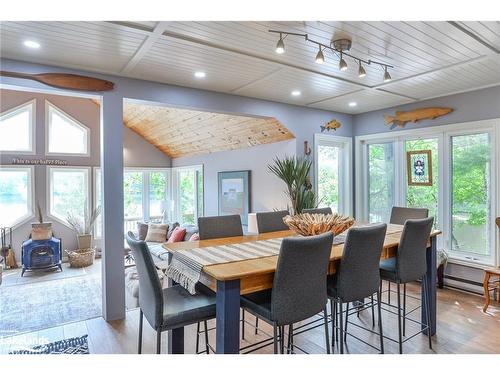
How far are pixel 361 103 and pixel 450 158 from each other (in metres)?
1.35

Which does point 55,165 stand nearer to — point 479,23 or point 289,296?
point 289,296

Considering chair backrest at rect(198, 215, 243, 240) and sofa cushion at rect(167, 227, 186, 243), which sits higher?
chair backrest at rect(198, 215, 243, 240)

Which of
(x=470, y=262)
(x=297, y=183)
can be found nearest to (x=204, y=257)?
(x=297, y=183)

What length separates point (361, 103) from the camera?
4.52m

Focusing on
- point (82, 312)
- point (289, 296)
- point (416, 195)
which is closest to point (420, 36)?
point (289, 296)

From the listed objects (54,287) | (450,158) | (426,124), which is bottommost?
(54,287)

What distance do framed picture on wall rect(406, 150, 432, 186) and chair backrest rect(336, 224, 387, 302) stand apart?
2735 millimetres

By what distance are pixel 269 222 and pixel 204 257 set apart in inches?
47.1

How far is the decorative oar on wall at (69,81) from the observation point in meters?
2.82

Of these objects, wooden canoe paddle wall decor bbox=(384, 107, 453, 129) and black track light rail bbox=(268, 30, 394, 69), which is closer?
black track light rail bbox=(268, 30, 394, 69)

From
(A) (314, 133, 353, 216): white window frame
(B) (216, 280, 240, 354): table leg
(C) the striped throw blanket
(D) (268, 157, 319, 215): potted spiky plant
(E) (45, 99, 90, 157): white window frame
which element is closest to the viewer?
(B) (216, 280, 240, 354): table leg

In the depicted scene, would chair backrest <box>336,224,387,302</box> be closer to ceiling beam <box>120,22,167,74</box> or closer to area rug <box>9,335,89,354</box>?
ceiling beam <box>120,22,167,74</box>

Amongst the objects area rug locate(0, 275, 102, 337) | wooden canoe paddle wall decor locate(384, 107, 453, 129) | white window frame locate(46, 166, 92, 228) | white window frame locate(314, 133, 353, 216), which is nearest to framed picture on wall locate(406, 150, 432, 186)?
wooden canoe paddle wall decor locate(384, 107, 453, 129)

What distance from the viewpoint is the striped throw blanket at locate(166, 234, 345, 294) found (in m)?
1.94
